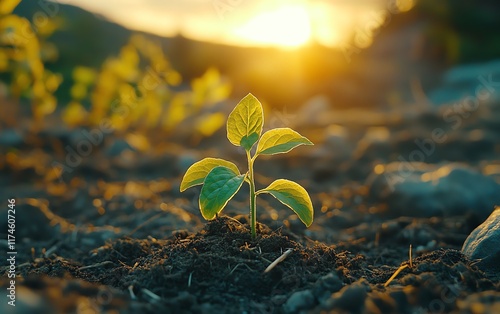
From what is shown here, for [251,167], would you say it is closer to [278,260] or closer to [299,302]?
[278,260]

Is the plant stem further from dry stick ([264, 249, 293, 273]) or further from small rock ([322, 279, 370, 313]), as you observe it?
small rock ([322, 279, 370, 313])

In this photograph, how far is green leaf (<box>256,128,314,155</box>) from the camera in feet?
6.11

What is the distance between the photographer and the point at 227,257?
1.76 m

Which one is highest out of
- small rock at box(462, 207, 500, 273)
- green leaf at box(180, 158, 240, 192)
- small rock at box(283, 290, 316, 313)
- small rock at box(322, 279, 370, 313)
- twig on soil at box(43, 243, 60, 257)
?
green leaf at box(180, 158, 240, 192)

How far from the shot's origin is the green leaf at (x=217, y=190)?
1.72 metres

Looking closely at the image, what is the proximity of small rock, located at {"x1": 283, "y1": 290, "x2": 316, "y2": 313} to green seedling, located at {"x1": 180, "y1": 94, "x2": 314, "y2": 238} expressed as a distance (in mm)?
283

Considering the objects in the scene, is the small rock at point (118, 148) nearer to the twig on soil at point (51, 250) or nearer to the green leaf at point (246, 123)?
the twig on soil at point (51, 250)

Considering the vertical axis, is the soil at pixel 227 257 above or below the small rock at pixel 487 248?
below

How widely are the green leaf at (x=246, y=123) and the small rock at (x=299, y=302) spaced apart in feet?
1.93

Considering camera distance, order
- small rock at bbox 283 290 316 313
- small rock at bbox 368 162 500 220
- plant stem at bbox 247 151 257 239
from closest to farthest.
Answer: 1. small rock at bbox 283 290 316 313
2. plant stem at bbox 247 151 257 239
3. small rock at bbox 368 162 500 220
